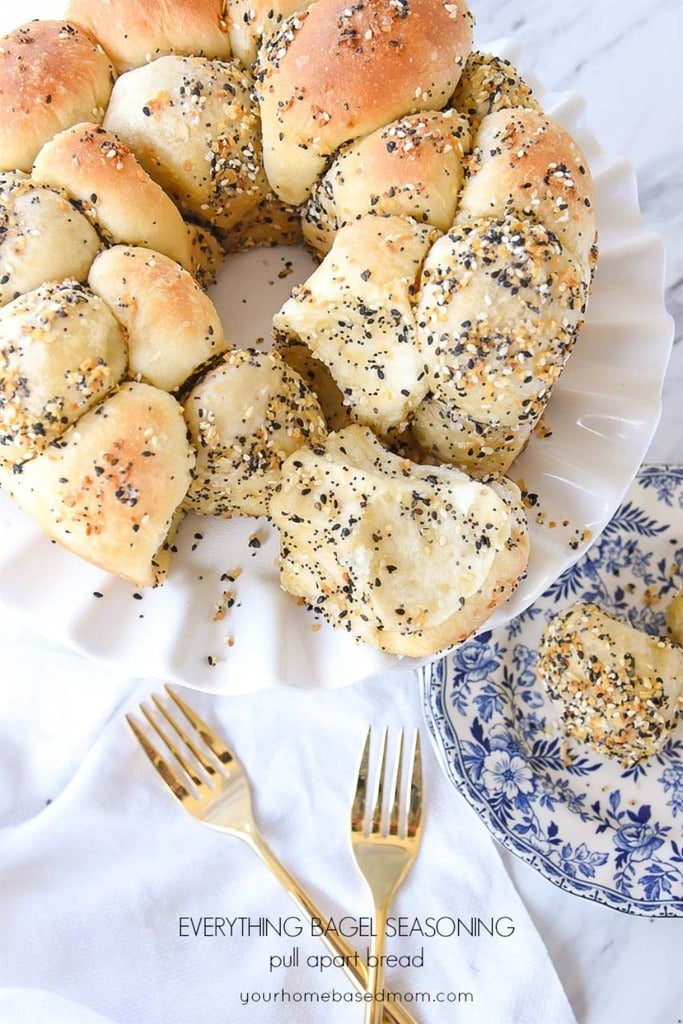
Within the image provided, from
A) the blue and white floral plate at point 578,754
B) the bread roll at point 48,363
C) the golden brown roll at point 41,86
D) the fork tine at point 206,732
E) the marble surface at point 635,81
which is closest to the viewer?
the bread roll at point 48,363

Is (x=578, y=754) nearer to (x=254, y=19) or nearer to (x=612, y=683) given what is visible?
(x=612, y=683)

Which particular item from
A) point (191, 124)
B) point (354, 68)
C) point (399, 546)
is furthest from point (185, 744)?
point (354, 68)

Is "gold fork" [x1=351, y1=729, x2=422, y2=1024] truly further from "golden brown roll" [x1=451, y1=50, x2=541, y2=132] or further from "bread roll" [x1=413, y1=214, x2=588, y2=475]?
"golden brown roll" [x1=451, y1=50, x2=541, y2=132]

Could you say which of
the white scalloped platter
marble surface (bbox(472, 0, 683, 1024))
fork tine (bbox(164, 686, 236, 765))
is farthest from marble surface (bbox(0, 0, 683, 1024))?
fork tine (bbox(164, 686, 236, 765))

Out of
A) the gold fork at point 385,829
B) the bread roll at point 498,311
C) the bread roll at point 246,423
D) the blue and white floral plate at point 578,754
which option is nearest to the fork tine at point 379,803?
the gold fork at point 385,829

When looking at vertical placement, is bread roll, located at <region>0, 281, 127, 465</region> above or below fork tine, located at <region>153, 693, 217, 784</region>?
above

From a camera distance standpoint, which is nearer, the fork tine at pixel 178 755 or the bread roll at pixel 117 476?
the bread roll at pixel 117 476

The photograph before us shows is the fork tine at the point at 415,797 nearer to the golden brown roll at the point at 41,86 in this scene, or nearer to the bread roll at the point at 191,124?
the bread roll at the point at 191,124

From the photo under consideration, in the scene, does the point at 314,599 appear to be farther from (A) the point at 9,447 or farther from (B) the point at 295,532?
(A) the point at 9,447
